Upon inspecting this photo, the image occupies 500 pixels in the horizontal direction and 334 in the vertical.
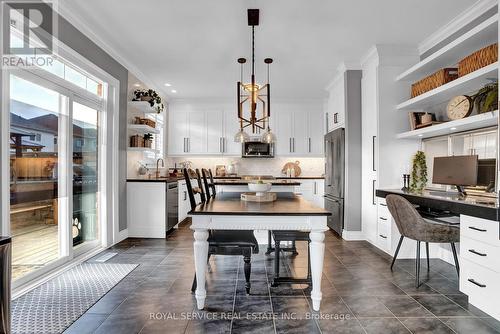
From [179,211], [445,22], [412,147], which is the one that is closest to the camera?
[445,22]

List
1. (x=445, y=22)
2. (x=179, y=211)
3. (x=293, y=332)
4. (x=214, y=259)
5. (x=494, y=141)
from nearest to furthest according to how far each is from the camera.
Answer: (x=293, y=332) < (x=494, y=141) < (x=445, y=22) < (x=214, y=259) < (x=179, y=211)

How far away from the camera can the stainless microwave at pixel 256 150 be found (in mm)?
6648

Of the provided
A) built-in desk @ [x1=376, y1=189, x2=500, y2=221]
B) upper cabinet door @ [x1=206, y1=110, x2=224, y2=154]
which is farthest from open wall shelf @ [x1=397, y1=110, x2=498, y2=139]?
upper cabinet door @ [x1=206, y1=110, x2=224, y2=154]

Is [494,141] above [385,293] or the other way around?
above

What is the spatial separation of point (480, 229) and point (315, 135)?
4803 millimetres

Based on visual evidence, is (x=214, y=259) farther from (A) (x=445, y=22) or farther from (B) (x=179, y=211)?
(A) (x=445, y=22)

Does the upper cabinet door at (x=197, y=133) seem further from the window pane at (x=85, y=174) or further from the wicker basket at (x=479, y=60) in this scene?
the wicker basket at (x=479, y=60)

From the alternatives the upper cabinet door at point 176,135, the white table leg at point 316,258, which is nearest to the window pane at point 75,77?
the white table leg at point 316,258

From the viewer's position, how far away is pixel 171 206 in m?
4.75

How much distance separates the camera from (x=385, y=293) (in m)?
2.53

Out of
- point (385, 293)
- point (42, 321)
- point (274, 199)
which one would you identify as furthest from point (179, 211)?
point (385, 293)

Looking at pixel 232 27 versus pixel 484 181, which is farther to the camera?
pixel 232 27

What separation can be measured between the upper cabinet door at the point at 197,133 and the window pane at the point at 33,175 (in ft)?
12.2

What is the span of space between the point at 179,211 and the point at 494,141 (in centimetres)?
466
